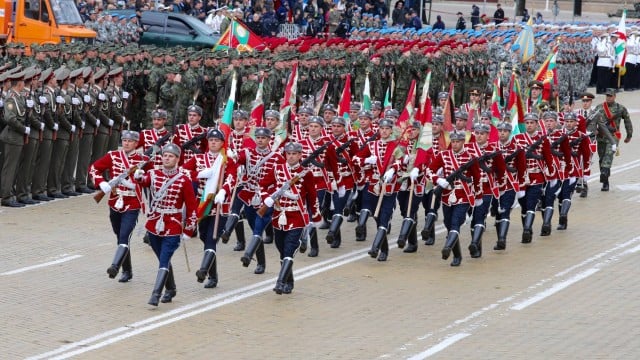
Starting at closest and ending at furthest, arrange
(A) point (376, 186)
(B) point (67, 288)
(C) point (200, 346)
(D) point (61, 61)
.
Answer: (C) point (200, 346)
(B) point (67, 288)
(A) point (376, 186)
(D) point (61, 61)

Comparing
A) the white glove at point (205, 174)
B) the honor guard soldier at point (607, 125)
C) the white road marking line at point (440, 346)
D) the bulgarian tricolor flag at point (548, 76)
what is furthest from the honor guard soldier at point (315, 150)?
the bulgarian tricolor flag at point (548, 76)

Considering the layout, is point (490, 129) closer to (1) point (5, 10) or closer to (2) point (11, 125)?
(2) point (11, 125)

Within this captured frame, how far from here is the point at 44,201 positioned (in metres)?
21.9

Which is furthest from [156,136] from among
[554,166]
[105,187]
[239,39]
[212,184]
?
[239,39]

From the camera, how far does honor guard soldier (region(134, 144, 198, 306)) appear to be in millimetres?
15156

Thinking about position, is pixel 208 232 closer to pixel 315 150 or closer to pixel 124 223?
pixel 124 223

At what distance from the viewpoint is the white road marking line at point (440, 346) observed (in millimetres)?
13484

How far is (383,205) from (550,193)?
3.20 metres

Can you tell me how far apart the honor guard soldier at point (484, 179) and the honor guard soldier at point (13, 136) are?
255 inches

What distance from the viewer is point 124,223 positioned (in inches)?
631

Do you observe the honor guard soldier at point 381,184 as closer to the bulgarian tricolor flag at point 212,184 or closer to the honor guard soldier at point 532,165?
the honor guard soldier at point 532,165

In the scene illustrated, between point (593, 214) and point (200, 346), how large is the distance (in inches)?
410

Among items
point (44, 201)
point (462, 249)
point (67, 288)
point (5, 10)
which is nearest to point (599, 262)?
point (462, 249)

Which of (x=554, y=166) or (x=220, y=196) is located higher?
(x=220, y=196)
